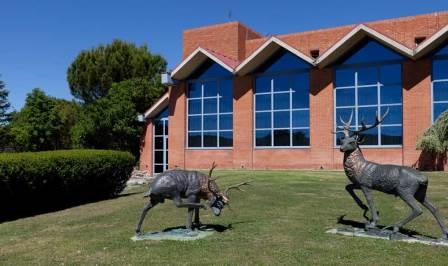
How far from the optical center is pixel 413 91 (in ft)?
80.9

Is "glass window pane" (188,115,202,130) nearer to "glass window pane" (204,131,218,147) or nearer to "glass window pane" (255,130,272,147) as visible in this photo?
"glass window pane" (204,131,218,147)

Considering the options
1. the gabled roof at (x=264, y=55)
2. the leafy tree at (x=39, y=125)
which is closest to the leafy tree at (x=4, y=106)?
the leafy tree at (x=39, y=125)

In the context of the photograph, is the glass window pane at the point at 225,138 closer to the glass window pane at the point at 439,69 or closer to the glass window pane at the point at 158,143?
the glass window pane at the point at 158,143

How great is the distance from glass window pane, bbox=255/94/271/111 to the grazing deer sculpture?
1973 cm

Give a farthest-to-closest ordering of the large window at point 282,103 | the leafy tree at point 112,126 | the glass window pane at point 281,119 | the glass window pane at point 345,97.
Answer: the leafy tree at point 112,126 < the glass window pane at point 281,119 < the large window at point 282,103 < the glass window pane at point 345,97

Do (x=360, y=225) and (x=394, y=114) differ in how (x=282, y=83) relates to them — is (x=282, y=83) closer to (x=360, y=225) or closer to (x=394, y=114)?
(x=394, y=114)

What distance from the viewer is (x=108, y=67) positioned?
4866cm

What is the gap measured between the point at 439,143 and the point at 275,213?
1363 centimetres

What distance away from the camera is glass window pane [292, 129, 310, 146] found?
90.2ft

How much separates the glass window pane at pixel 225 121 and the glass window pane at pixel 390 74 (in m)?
9.02

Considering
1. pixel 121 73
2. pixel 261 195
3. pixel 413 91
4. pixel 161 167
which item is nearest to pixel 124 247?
pixel 261 195

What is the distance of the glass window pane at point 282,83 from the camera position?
1109 inches

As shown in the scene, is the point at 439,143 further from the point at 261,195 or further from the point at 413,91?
the point at 261,195

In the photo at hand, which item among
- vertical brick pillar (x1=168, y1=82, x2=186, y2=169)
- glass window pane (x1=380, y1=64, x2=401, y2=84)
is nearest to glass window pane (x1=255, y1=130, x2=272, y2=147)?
vertical brick pillar (x1=168, y1=82, x2=186, y2=169)
